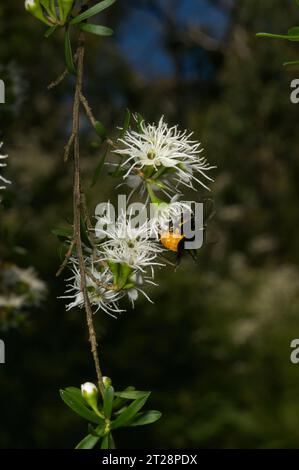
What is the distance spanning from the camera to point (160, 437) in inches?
113

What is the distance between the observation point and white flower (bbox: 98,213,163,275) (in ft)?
2.62

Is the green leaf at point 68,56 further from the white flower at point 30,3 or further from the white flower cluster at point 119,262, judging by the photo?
the white flower cluster at point 119,262

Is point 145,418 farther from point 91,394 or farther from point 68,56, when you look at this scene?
point 68,56

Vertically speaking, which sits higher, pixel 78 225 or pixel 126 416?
pixel 78 225

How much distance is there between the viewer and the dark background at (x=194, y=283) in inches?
110

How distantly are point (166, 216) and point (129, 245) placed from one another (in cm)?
5

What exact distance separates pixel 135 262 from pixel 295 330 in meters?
3.25

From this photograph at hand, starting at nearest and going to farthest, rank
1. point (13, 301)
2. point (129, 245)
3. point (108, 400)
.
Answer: point (108, 400) → point (129, 245) → point (13, 301)

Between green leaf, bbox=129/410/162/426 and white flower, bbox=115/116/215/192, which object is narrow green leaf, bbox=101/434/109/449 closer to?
green leaf, bbox=129/410/162/426

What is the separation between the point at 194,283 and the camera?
3482 millimetres

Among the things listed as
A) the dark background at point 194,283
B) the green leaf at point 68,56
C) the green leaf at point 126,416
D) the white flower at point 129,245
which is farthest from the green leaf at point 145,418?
the dark background at point 194,283

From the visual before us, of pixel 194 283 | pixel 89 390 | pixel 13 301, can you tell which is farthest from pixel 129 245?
pixel 194 283

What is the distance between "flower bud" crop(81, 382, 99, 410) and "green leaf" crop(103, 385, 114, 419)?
2cm

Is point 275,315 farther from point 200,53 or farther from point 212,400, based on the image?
point 200,53
